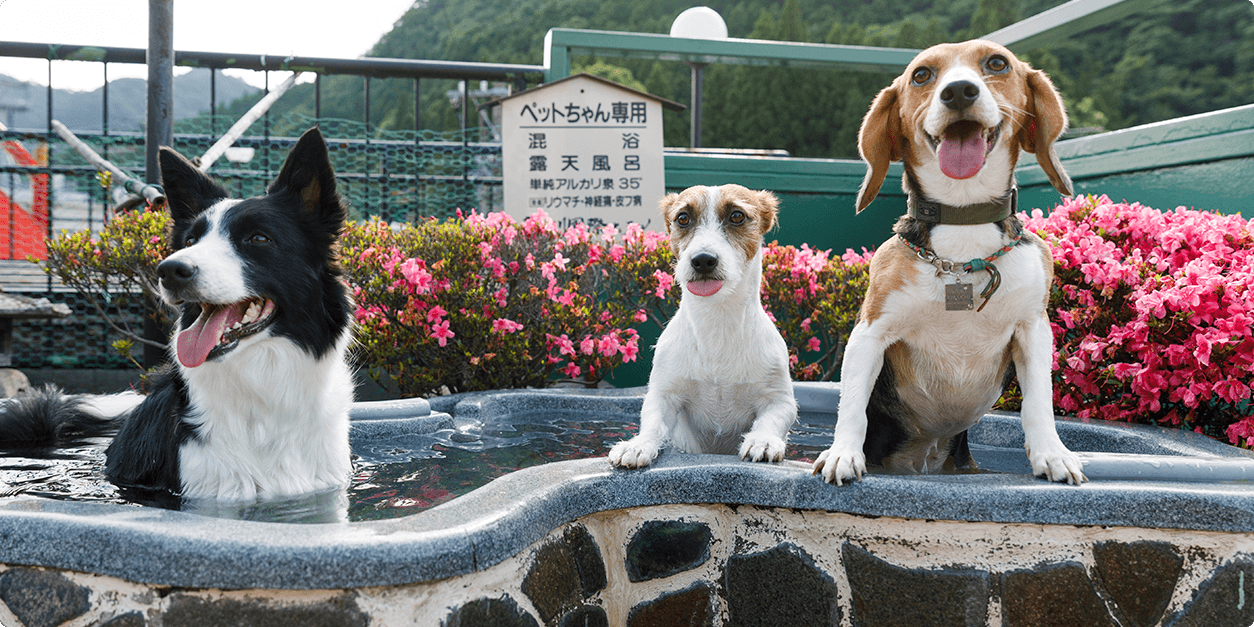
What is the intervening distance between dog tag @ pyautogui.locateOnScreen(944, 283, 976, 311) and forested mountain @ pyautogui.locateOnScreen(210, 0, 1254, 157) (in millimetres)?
24541

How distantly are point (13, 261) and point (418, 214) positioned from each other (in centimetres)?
392

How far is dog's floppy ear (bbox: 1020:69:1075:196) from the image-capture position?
7.55ft

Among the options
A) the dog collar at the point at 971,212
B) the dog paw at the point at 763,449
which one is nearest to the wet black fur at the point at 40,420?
the dog paw at the point at 763,449

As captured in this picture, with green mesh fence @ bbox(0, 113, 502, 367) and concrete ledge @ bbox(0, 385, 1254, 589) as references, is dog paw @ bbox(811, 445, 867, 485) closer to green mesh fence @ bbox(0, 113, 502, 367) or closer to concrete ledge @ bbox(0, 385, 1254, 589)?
concrete ledge @ bbox(0, 385, 1254, 589)

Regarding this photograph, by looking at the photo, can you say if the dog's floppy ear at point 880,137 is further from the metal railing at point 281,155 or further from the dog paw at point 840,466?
the metal railing at point 281,155

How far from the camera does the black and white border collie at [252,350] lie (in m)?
2.34

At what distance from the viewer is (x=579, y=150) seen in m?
6.50

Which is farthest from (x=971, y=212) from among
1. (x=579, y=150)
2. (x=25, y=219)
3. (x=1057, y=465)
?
(x=25, y=219)

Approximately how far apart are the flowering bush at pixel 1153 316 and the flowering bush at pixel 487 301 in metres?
2.42

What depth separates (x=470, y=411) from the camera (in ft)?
13.5

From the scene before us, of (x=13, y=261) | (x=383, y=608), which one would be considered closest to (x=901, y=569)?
(x=383, y=608)

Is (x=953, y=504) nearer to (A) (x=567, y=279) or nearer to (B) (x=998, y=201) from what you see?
(B) (x=998, y=201)

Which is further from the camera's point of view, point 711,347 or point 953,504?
point 711,347

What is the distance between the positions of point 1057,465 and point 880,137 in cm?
116
